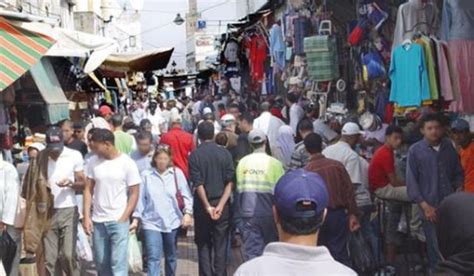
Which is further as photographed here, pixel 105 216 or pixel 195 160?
pixel 195 160

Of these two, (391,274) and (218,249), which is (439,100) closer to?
(391,274)

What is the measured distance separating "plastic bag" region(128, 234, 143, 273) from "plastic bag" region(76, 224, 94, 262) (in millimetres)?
428

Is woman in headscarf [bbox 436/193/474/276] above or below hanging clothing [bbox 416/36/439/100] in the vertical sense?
below

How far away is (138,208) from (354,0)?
5761 millimetres

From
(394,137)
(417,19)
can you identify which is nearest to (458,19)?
(417,19)

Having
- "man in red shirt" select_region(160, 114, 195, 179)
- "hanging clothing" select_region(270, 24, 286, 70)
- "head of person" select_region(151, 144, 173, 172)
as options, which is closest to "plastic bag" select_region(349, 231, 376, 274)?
"head of person" select_region(151, 144, 173, 172)

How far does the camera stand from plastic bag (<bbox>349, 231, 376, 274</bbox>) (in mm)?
8672

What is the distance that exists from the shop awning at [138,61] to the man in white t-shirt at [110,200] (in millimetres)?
8154

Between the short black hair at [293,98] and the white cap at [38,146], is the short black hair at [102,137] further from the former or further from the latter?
the short black hair at [293,98]

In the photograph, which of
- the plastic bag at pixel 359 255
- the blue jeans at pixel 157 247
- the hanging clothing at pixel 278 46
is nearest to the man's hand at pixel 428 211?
the plastic bag at pixel 359 255

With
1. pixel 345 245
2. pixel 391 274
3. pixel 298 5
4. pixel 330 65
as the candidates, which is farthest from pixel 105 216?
pixel 298 5

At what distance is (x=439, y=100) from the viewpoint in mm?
8797

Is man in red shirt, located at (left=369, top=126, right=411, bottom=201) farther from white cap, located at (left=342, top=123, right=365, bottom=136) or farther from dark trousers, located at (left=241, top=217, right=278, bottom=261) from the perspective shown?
dark trousers, located at (left=241, top=217, right=278, bottom=261)

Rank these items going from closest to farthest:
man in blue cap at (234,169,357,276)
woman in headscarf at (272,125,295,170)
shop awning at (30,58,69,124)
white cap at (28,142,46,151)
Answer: man in blue cap at (234,169,357,276), white cap at (28,142,46,151), shop awning at (30,58,69,124), woman in headscarf at (272,125,295,170)
